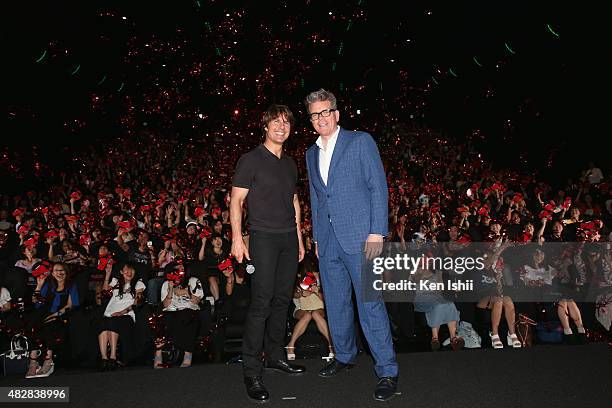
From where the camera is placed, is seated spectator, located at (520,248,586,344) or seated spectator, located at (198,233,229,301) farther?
seated spectator, located at (198,233,229,301)

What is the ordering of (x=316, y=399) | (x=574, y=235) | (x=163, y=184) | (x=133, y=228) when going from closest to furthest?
(x=316, y=399) → (x=574, y=235) → (x=133, y=228) → (x=163, y=184)

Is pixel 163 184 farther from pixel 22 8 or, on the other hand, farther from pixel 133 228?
pixel 22 8

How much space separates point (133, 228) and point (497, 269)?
5438 mm

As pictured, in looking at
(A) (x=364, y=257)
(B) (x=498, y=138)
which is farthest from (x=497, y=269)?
(B) (x=498, y=138)

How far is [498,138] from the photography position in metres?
17.3

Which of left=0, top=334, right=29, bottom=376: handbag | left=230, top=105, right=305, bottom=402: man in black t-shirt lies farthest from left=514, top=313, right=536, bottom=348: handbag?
left=0, top=334, right=29, bottom=376: handbag

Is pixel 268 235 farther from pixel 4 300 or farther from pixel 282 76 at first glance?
pixel 282 76

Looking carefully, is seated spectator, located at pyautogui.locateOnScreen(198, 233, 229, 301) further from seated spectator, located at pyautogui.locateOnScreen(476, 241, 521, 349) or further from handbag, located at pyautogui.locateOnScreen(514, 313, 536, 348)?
handbag, located at pyautogui.locateOnScreen(514, 313, 536, 348)

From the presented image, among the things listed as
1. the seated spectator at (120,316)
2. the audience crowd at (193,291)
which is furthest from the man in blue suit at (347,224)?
the seated spectator at (120,316)

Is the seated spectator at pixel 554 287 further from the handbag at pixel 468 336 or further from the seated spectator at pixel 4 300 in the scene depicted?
the seated spectator at pixel 4 300

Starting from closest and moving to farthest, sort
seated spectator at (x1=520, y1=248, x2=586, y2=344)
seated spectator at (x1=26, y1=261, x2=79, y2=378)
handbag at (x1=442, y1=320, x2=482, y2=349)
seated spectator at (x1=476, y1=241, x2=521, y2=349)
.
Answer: seated spectator at (x1=26, y1=261, x2=79, y2=378)
seated spectator at (x1=476, y1=241, x2=521, y2=349)
seated spectator at (x1=520, y1=248, x2=586, y2=344)
handbag at (x1=442, y1=320, x2=482, y2=349)

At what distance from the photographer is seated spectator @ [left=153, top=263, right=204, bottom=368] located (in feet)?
18.2

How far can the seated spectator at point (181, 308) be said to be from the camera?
5543mm

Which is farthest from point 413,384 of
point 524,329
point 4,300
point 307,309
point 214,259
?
point 4,300
